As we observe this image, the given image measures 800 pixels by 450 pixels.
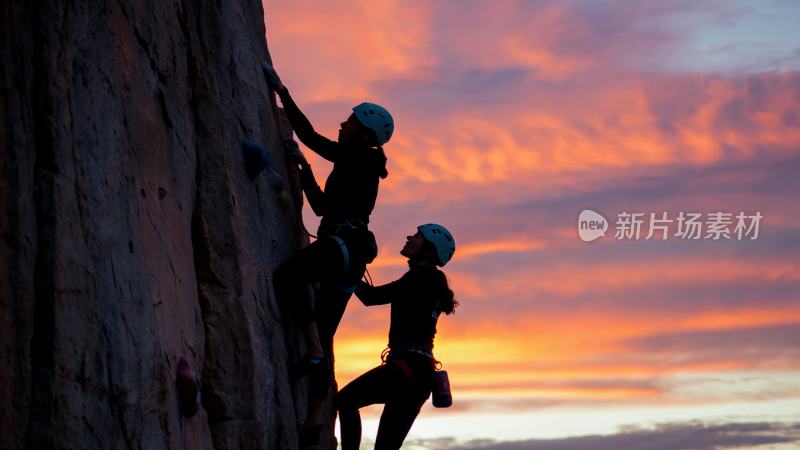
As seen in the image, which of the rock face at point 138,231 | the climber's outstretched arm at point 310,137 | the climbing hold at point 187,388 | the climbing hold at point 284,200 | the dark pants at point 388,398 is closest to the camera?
the rock face at point 138,231

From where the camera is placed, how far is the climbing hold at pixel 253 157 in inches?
535

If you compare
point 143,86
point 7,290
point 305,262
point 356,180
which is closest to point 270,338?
point 305,262

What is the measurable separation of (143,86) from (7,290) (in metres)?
3.31

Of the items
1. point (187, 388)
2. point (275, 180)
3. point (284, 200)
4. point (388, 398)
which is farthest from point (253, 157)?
point (187, 388)

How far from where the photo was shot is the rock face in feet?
28.3

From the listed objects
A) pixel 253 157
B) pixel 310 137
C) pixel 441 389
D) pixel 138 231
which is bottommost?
pixel 441 389

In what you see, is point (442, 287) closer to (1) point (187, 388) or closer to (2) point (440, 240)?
(2) point (440, 240)

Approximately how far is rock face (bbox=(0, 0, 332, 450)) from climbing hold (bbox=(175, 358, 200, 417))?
108 millimetres

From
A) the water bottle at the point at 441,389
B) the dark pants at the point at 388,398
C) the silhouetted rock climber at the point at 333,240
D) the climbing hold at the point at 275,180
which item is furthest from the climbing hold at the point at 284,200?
the water bottle at the point at 441,389

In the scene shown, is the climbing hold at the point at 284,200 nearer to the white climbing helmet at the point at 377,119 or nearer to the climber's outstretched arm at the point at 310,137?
the climber's outstretched arm at the point at 310,137

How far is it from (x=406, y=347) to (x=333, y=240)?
1.54 metres

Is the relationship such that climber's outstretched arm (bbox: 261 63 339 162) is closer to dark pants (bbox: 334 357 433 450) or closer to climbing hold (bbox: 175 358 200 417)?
dark pants (bbox: 334 357 433 450)

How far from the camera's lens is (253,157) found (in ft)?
44.7

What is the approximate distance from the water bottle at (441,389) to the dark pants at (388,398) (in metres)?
0.08
